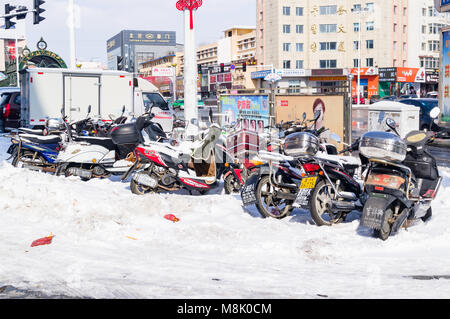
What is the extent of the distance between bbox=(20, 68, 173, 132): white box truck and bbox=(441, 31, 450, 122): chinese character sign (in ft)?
29.5

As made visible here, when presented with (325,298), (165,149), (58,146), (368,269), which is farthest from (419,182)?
(58,146)

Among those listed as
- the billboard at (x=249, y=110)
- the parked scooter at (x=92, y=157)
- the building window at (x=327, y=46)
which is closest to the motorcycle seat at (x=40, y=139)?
the parked scooter at (x=92, y=157)

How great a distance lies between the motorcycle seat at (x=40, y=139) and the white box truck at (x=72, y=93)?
5.39 metres

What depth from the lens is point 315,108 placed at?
12281 mm

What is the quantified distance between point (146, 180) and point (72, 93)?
9.80m

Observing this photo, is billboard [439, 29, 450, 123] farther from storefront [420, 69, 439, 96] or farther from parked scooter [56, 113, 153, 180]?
storefront [420, 69, 439, 96]

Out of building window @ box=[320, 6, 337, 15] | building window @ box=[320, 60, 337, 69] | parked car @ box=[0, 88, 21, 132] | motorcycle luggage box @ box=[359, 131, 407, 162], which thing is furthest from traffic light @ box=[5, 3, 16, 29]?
building window @ box=[320, 6, 337, 15]

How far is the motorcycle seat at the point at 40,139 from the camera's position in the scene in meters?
11.6

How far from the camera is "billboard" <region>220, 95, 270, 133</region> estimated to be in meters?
13.4

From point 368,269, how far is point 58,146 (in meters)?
8.27

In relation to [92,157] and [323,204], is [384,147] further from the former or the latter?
[92,157]

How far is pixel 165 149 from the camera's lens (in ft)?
30.6

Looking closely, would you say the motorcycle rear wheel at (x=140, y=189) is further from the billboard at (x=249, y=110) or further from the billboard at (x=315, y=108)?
the billboard at (x=249, y=110)
